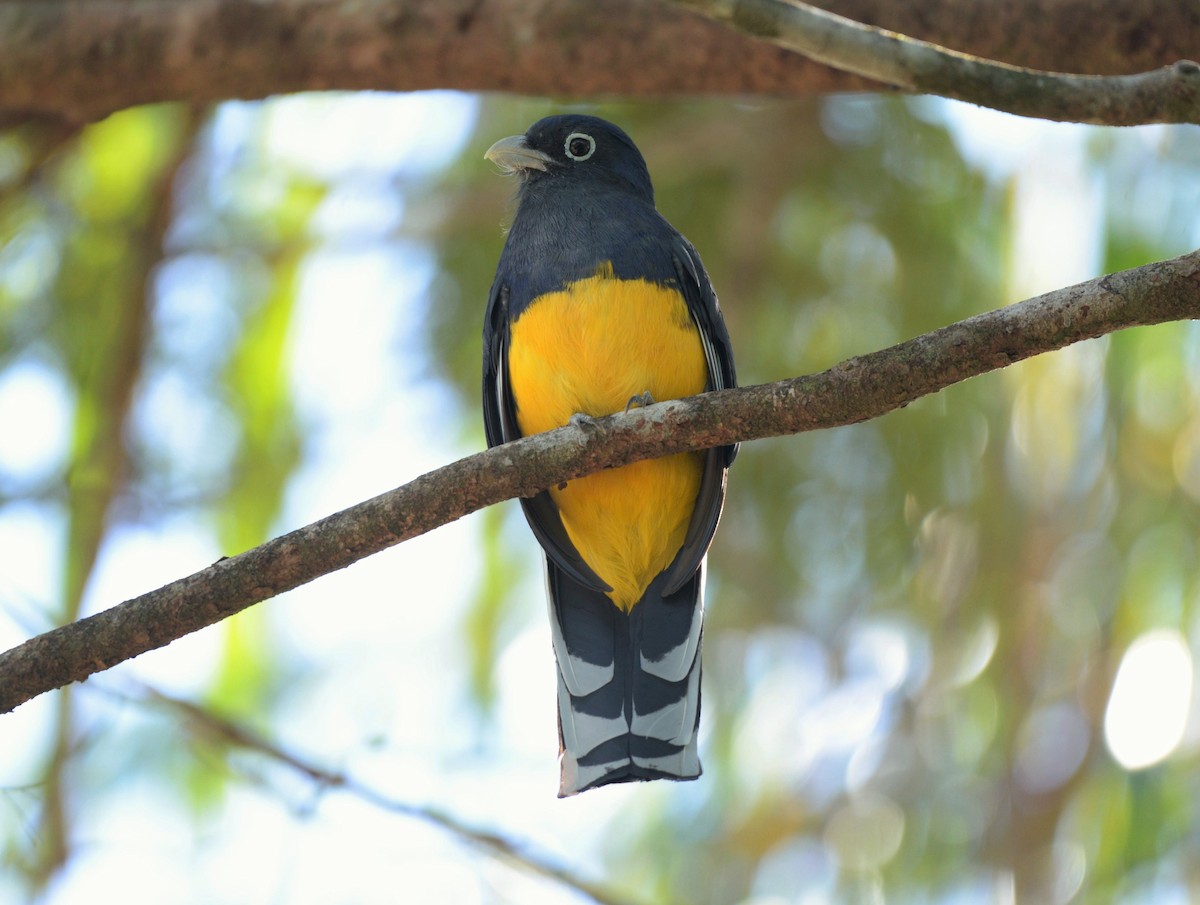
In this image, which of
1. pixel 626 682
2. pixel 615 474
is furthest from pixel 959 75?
pixel 626 682

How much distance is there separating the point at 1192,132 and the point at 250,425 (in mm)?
4514

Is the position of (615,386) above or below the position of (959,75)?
below

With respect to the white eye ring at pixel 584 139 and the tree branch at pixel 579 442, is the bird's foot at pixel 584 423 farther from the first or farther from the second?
the white eye ring at pixel 584 139

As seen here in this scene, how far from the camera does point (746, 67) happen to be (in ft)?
16.4

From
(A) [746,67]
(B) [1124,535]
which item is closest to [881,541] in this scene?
(B) [1124,535]

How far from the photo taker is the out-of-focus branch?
4.12 metres

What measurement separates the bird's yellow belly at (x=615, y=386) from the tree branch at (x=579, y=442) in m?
0.57

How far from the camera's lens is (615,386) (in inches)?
157

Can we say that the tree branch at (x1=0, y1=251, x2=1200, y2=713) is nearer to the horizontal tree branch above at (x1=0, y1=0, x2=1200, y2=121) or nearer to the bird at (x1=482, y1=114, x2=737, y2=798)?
the bird at (x1=482, y1=114, x2=737, y2=798)

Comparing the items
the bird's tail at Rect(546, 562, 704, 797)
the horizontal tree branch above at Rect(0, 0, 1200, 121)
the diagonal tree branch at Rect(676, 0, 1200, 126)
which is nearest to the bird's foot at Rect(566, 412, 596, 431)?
the bird's tail at Rect(546, 562, 704, 797)

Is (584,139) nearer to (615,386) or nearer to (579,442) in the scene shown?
(615,386)

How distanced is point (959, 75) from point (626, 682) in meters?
2.02

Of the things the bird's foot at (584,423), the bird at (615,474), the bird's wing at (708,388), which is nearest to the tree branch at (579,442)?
the bird's foot at (584,423)

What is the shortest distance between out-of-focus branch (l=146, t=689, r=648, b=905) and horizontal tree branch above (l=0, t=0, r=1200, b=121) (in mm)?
2483
